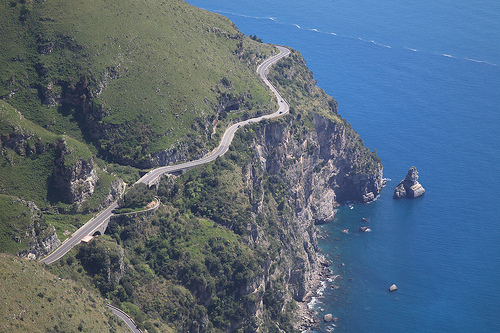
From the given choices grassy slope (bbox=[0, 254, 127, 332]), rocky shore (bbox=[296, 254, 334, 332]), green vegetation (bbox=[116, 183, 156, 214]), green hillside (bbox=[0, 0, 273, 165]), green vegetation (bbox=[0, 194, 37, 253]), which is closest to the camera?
grassy slope (bbox=[0, 254, 127, 332])

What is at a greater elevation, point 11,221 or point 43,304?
point 11,221

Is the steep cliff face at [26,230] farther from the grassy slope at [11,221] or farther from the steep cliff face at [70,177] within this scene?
the steep cliff face at [70,177]

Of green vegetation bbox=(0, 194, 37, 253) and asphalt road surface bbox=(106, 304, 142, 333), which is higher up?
green vegetation bbox=(0, 194, 37, 253)

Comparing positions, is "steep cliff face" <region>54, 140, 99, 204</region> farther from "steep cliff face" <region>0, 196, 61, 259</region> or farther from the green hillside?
the green hillside

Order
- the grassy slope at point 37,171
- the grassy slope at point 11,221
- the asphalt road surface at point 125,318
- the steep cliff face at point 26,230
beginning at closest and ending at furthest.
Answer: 1. the grassy slope at point 11,221
2. the steep cliff face at point 26,230
3. the asphalt road surface at point 125,318
4. the grassy slope at point 37,171

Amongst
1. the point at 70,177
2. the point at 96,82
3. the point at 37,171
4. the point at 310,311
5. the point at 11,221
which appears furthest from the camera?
the point at 310,311

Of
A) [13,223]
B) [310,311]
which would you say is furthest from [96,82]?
[310,311]

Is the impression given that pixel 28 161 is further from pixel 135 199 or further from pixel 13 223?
pixel 135 199

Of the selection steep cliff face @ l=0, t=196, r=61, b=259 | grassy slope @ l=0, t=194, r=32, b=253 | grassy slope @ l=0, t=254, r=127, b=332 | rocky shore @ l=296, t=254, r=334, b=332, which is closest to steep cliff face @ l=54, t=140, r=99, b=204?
steep cliff face @ l=0, t=196, r=61, b=259

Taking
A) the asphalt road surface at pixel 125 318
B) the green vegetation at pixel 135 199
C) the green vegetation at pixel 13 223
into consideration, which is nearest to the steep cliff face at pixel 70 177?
the green vegetation at pixel 135 199

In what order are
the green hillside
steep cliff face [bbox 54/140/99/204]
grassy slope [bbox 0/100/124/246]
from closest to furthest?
1. grassy slope [bbox 0/100/124/246]
2. steep cliff face [bbox 54/140/99/204]
3. the green hillside
